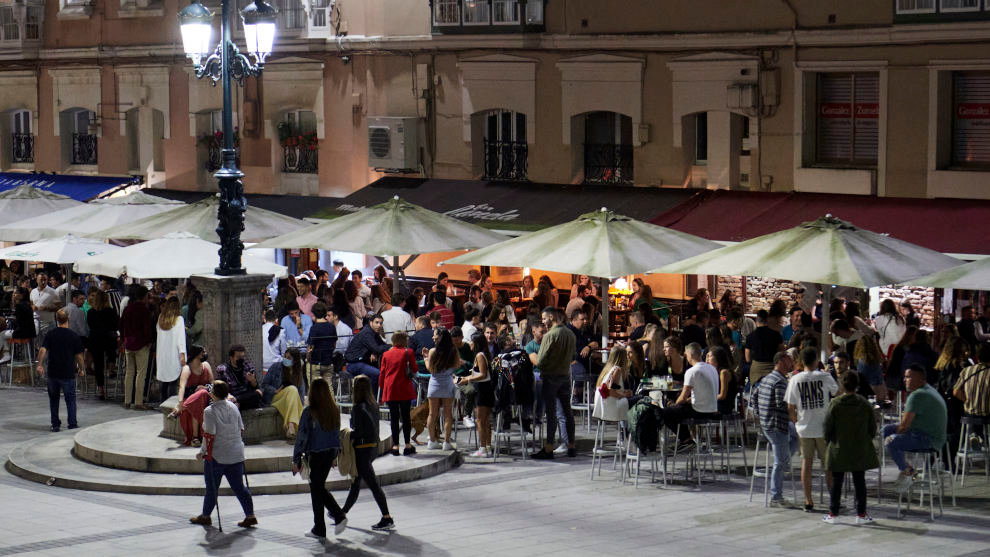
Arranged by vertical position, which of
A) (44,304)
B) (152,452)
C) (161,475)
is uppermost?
(44,304)

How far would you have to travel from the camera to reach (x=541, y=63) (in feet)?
97.3

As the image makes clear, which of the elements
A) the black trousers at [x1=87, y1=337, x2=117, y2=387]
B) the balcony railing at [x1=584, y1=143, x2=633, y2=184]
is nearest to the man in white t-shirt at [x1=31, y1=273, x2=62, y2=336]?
the black trousers at [x1=87, y1=337, x2=117, y2=387]

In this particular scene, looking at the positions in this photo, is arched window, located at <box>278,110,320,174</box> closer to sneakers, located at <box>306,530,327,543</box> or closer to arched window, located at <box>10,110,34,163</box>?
arched window, located at <box>10,110,34,163</box>

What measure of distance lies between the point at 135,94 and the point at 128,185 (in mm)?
2178

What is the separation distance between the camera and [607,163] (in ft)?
95.7

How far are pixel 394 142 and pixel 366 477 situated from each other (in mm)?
17128

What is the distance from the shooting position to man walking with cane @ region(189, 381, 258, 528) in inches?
604

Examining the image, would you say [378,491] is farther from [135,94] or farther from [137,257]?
[135,94]

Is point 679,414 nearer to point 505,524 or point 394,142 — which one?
point 505,524

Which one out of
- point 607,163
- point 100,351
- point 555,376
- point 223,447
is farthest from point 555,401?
point 607,163

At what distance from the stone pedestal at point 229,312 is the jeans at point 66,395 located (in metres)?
3.37

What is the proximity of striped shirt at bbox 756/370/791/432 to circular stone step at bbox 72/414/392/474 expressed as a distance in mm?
4835

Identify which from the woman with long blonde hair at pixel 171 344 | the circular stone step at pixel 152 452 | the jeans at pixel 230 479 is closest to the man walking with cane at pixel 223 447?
the jeans at pixel 230 479

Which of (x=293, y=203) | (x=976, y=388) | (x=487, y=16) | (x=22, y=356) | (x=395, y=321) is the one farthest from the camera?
(x=293, y=203)
